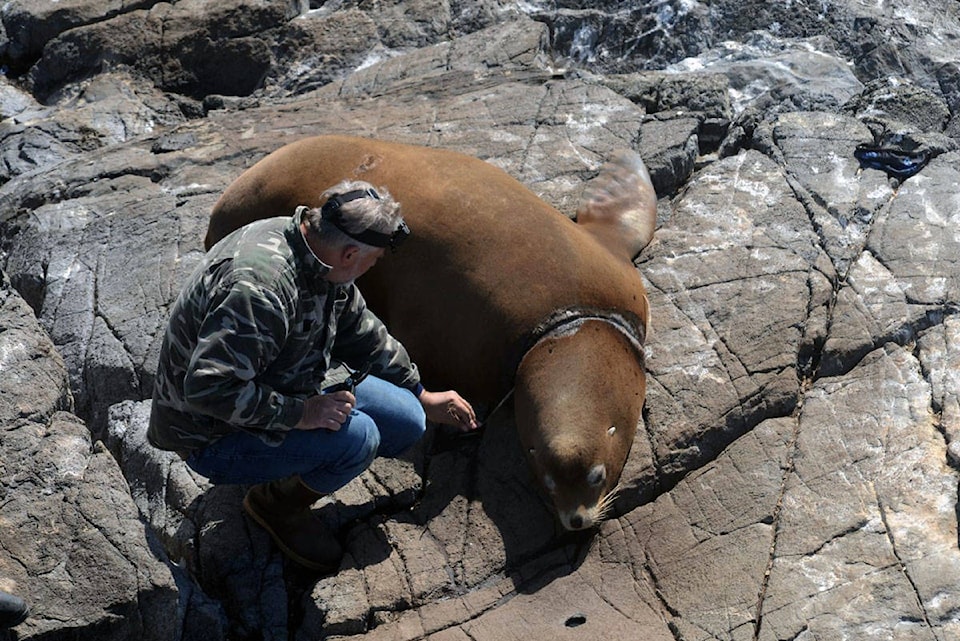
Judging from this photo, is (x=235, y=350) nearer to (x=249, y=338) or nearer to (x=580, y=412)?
(x=249, y=338)

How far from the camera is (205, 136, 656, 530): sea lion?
500cm

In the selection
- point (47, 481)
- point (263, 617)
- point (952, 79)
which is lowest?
point (952, 79)

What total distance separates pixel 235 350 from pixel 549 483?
5.21ft

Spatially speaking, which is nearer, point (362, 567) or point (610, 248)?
point (362, 567)

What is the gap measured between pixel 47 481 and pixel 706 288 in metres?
3.09

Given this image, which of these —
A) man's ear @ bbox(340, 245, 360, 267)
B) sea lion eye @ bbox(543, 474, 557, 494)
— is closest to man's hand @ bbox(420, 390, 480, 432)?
sea lion eye @ bbox(543, 474, 557, 494)

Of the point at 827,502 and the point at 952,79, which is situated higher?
the point at 827,502

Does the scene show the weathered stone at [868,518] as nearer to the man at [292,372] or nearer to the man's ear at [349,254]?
the man at [292,372]

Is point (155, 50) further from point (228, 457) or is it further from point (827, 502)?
point (827, 502)

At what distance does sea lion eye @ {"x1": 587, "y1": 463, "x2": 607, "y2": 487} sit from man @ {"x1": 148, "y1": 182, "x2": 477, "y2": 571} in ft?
1.88

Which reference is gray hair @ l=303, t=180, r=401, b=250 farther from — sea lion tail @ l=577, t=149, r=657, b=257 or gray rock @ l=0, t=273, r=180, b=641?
sea lion tail @ l=577, t=149, r=657, b=257

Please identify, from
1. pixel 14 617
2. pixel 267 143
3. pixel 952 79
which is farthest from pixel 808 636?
pixel 952 79

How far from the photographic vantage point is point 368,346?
4.70 metres

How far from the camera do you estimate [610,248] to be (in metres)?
5.90
